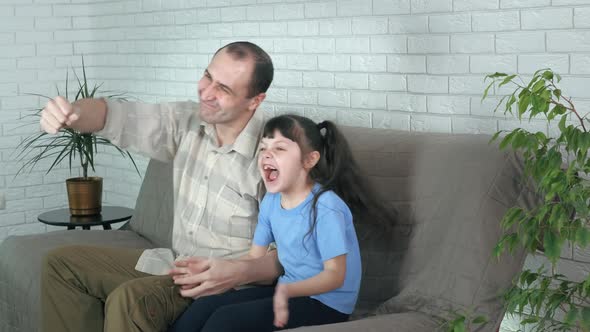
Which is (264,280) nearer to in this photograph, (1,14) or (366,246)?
(366,246)

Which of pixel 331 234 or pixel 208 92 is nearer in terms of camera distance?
pixel 331 234

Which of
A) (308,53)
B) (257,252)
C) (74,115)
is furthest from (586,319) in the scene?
(308,53)

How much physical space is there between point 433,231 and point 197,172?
0.83 metres

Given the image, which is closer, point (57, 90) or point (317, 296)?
point (317, 296)

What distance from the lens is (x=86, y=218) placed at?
13.9 ft

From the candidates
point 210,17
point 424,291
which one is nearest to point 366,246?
point 424,291

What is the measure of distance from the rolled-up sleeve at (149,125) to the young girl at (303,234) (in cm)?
50

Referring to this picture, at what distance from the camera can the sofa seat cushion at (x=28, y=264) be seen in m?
3.48

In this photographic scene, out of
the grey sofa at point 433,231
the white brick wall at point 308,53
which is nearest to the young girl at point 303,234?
the grey sofa at point 433,231

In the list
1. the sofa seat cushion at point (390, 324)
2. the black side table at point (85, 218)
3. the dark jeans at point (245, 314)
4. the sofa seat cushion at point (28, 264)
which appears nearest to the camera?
the sofa seat cushion at point (390, 324)

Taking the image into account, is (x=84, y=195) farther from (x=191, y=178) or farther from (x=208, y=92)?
(x=208, y=92)

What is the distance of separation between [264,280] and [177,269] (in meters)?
0.26

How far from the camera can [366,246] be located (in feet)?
9.05

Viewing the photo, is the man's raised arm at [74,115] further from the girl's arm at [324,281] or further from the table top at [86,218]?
the table top at [86,218]
